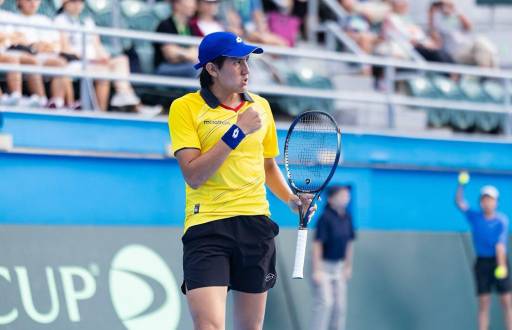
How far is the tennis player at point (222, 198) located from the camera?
6.31 metres

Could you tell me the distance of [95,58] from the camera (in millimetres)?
11766

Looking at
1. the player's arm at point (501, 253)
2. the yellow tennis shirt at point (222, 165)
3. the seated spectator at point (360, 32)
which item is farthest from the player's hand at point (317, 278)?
the yellow tennis shirt at point (222, 165)

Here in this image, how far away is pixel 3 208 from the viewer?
1093 cm

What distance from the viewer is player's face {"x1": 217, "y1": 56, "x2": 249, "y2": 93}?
6.41 metres

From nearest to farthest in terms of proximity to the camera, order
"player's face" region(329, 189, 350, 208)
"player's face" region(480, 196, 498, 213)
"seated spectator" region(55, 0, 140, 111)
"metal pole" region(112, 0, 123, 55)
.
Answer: "seated spectator" region(55, 0, 140, 111), "player's face" region(329, 189, 350, 208), "metal pole" region(112, 0, 123, 55), "player's face" region(480, 196, 498, 213)

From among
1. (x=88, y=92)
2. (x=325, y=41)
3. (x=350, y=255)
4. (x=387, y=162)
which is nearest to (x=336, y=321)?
(x=350, y=255)

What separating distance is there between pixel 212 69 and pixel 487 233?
23.7 ft

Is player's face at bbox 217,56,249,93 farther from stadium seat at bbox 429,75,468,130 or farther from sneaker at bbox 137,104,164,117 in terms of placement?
stadium seat at bbox 429,75,468,130

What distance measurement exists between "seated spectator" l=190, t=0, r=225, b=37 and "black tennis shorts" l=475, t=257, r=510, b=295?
370 centimetres

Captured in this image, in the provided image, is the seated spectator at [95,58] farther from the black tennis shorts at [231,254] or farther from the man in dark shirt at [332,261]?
the black tennis shorts at [231,254]

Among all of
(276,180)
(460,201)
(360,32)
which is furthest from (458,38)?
(276,180)

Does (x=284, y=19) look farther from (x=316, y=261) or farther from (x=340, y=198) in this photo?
(x=316, y=261)

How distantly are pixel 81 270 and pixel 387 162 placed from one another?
4295 millimetres

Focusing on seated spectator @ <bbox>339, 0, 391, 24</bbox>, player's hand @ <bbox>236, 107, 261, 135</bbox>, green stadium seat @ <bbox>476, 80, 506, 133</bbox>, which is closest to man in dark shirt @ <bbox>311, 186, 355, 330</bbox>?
green stadium seat @ <bbox>476, 80, 506, 133</bbox>
